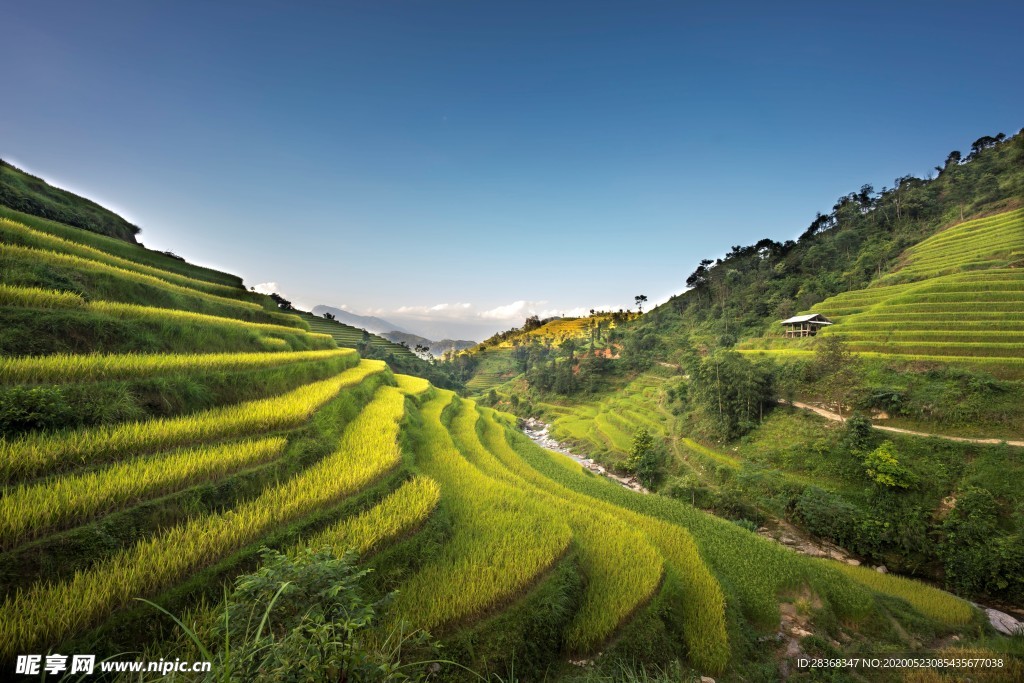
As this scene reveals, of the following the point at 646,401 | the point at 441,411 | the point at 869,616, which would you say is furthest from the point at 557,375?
the point at 869,616

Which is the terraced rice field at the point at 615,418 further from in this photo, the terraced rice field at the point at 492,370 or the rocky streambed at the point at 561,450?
the terraced rice field at the point at 492,370

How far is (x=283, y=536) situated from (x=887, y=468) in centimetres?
2293

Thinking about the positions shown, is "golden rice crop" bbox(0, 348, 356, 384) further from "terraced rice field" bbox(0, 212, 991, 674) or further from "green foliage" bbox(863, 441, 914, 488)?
"green foliage" bbox(863, 441, 914, 488)

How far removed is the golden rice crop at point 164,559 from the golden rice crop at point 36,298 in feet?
19.6

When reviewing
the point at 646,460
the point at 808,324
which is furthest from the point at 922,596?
the point at 808,324

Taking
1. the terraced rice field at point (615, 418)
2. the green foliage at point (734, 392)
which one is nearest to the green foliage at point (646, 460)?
the terraced rice field at point (615, 418)

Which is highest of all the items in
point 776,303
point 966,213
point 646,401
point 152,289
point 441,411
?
point 966,213

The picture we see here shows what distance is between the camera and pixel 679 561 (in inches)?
316

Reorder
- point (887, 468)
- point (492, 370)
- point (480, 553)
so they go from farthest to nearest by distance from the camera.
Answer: point (492, 370), point (887, 468), point (480, 553)

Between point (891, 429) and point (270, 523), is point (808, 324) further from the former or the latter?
point (270, 523)

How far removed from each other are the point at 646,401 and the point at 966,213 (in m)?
41.0

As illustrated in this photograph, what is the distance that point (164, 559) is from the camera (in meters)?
3.70

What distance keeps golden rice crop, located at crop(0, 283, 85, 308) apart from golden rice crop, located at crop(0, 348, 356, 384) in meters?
1.20

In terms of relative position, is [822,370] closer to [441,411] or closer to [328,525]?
[441,411]
